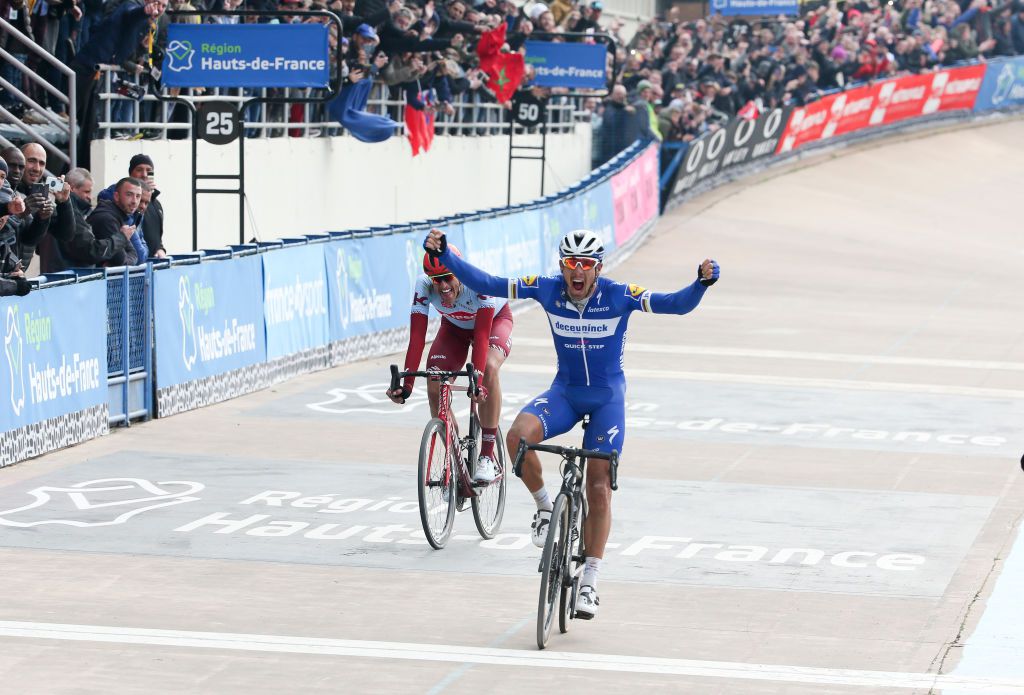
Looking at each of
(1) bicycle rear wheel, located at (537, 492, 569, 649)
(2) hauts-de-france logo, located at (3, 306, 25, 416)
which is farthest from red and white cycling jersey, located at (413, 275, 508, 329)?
(2) hauts-de-france logo, located at (3, 306, 25, 416)

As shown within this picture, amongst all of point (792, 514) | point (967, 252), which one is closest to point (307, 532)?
point (792, 514)

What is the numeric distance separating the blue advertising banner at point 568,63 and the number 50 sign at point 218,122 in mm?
11667

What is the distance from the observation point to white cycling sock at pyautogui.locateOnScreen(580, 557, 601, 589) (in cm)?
916

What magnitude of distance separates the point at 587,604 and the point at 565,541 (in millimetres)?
352

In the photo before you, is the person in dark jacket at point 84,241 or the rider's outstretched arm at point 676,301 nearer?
the rider's outstretched arm at point 676,301

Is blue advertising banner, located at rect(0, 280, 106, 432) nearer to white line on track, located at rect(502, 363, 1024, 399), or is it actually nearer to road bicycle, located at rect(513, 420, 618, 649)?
road bicycle, located at rect(513, 420, 618, 649)

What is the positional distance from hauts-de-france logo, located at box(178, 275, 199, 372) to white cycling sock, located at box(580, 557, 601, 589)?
25.0ft

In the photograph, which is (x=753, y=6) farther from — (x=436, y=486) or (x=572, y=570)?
(x=572, y=570)

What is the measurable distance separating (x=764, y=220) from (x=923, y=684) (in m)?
28.5

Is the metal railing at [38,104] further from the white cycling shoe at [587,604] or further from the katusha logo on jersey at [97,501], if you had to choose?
the white cycling shoe at [587,604]

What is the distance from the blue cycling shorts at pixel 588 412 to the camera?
9609 millimetres

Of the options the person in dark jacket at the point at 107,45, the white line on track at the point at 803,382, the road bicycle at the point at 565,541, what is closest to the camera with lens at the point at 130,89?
the person in dark jacket at the point at 107,45

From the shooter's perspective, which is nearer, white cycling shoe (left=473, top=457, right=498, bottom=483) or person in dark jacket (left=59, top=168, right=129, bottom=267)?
white cycling shoe (left=473, top=457, right=498, bottom=483)

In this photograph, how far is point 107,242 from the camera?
14.9 metres
